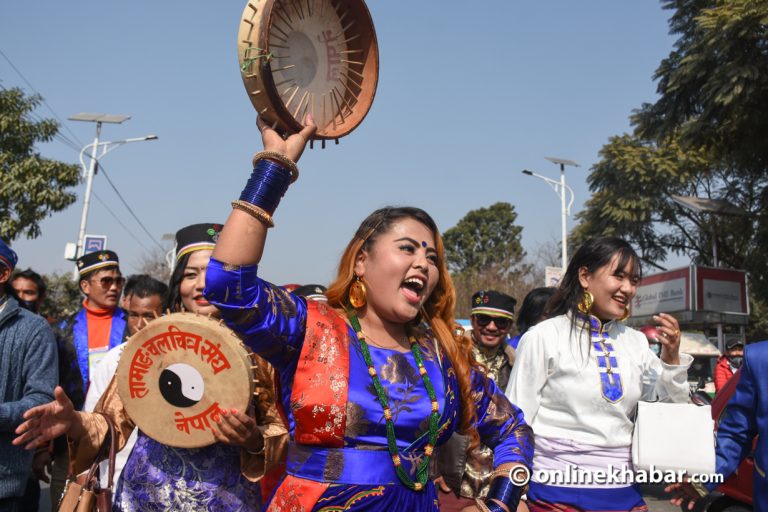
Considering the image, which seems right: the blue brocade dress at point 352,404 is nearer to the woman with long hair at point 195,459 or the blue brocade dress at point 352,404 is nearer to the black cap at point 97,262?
the woman with long hair at point 195,459

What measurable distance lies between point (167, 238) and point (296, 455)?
40649 millimetres

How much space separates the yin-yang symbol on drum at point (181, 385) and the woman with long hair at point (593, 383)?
1757 mm

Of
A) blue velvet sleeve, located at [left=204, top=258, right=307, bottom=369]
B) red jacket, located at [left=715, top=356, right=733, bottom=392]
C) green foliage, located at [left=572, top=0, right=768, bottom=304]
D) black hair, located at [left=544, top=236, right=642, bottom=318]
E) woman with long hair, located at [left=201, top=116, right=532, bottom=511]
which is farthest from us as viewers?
green foliage, located at [left=572, top=0, right=768, bottom=304]

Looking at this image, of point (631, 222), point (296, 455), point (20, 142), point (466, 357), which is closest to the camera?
point (296, 455)

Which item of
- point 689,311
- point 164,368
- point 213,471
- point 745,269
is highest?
point 745,269

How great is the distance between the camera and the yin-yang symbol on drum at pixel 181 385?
2730 mm

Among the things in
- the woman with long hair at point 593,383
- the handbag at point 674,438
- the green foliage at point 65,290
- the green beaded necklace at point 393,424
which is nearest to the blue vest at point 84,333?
the woman with long hair at point 593,383

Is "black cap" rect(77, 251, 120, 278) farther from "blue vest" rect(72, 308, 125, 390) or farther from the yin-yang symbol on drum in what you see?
the yin-yang symbol on drum

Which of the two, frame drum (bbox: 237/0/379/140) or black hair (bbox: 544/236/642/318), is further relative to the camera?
black hair (bbox: 544/236/642/318)

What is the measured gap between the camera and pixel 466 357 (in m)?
2.66

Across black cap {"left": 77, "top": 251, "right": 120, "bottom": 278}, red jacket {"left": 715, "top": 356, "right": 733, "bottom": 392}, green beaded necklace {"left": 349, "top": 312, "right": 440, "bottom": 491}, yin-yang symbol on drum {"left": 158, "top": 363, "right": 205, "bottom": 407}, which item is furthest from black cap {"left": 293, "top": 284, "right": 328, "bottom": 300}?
red jacket {"left": 715, "top": 356, "right": 733, "bottom": 392}

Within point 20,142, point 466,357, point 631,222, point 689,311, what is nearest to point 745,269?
point 689,311

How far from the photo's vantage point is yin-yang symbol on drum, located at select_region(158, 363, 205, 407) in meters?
2.73

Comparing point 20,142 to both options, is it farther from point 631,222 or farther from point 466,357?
point 631,222
